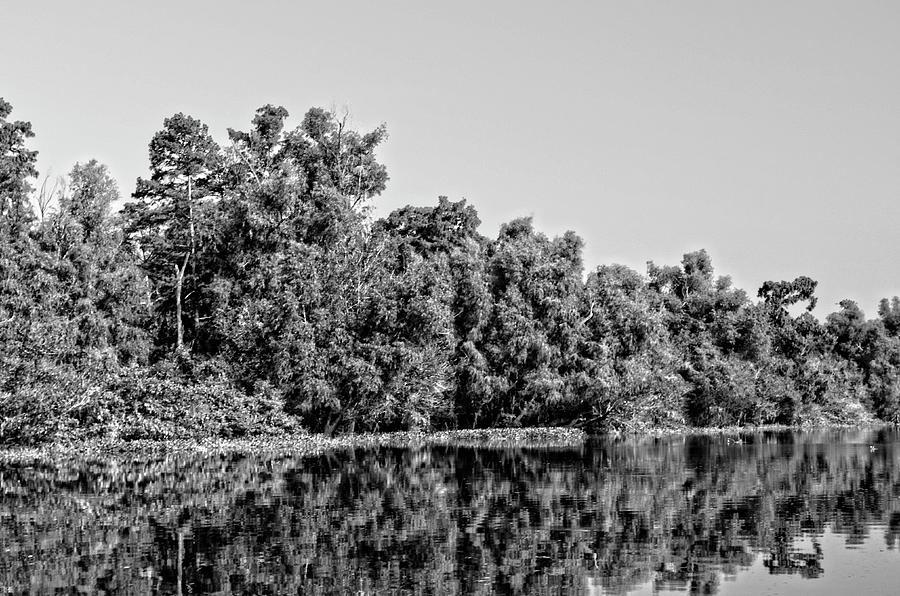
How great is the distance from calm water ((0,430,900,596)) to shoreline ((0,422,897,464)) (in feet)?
14.2

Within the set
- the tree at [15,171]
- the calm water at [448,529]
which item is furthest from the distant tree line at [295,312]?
the calm water at [448,529]

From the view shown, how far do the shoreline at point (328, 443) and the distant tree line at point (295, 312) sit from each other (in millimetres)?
960

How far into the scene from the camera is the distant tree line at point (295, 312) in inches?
1950

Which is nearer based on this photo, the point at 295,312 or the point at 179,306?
the point at 295,312

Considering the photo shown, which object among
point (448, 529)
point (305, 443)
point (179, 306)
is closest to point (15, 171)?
point (179, 306)

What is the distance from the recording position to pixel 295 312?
54.6 m

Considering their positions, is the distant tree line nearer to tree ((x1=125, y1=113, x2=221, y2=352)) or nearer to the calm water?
tree ((x1=125, y1=113, x2=221, y2=352))

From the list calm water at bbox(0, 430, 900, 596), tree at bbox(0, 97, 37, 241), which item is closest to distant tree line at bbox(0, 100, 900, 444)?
tree at bbox(0, 97, 37, 241)

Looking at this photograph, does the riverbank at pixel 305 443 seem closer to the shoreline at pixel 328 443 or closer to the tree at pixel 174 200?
the shoreline at pixel 328 443

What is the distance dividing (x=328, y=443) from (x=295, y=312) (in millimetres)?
6857

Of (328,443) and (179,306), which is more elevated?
(179,306)

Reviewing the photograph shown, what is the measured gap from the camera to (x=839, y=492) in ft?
99.9

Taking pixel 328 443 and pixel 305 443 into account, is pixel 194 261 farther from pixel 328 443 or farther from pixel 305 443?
pixel 328 443

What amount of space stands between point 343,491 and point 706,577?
1485 cm
